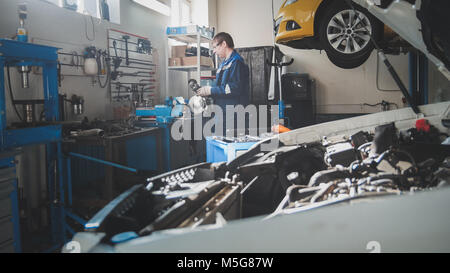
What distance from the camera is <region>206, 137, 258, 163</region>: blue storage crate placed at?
2.99 meters

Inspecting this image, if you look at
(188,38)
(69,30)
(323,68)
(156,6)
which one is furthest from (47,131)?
(323,68)

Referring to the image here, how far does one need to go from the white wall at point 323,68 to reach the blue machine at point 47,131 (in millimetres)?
6544

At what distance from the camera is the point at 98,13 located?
15.6ft

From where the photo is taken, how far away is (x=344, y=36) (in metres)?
3.62

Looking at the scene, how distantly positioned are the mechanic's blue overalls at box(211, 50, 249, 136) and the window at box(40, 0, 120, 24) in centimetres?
209

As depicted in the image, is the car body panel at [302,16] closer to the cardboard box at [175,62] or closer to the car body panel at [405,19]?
the car body panel at [405,19]

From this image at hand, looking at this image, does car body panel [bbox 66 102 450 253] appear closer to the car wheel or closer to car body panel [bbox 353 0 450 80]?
car body panel [bbox 353 0 450 80]

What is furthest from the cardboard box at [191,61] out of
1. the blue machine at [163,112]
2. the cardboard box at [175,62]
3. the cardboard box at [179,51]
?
the blue machine at [163,112]

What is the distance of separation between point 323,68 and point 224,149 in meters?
6.08

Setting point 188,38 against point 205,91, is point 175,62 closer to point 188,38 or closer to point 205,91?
point 188,38

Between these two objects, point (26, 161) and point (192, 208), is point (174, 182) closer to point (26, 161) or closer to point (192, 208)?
point (192, 208)

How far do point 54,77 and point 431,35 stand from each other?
2849mm

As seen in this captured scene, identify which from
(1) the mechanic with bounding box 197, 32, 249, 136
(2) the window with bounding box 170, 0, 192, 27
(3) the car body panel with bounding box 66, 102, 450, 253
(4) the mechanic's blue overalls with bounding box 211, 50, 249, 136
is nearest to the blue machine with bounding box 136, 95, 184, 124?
(1) the mechanic with bounding box 197, 32, 249, 136

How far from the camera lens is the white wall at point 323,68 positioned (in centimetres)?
802
